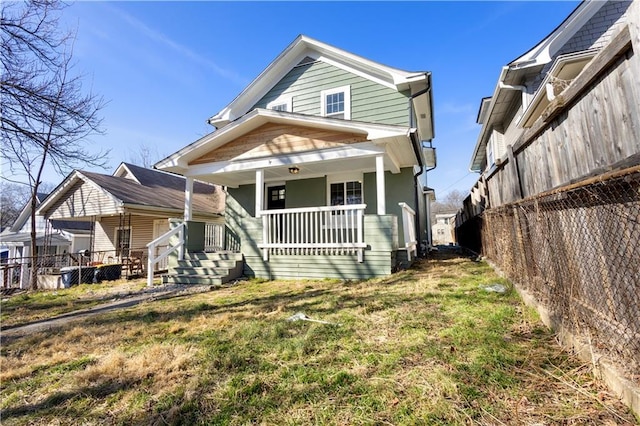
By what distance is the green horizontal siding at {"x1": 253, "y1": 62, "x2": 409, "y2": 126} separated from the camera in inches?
338

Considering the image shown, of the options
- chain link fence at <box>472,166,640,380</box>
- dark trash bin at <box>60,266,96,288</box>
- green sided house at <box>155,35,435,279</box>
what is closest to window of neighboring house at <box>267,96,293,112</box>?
green sided house at <box>155,35,435,279</box>

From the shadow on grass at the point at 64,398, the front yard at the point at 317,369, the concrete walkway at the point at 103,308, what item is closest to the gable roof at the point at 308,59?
the concrete walkway at the point at 103,308

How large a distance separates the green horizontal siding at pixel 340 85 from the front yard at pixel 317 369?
6047 millimetres

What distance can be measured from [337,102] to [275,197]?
3680mm

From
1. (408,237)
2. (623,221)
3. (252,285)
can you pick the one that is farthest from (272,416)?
(408,237)

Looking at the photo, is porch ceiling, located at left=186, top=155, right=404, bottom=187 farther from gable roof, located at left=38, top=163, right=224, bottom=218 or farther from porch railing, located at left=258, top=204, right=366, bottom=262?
gable roof, located at left=38, top=163, right=224, bottom=218

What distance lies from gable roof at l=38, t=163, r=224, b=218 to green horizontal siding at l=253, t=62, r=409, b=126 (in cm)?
700

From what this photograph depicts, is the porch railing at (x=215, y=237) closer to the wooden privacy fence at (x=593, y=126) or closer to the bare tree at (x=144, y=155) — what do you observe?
the wooden privacy fence at (x=593, y=126)

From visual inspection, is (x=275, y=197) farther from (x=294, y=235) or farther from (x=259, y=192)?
(x=294, y=235)

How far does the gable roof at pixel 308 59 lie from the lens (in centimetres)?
830

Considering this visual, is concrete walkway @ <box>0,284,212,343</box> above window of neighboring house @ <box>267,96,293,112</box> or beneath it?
beneath

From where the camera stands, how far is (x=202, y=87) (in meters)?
13.3

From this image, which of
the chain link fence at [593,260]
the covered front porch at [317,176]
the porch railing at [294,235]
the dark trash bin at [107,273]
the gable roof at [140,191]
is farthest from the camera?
the gable roof at [140,191]

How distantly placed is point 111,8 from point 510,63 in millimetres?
10010
